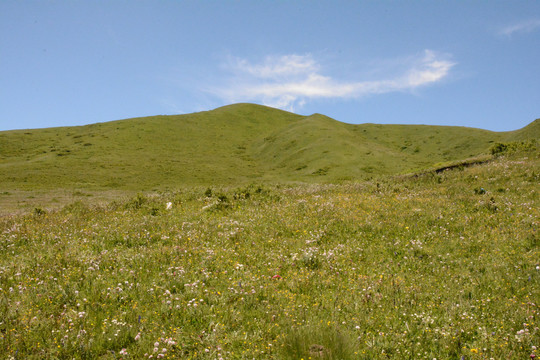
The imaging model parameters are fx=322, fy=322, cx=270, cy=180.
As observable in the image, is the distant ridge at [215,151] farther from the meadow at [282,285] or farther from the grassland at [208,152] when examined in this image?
the meadow at [282,285]

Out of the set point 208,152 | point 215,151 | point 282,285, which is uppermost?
point 215,151

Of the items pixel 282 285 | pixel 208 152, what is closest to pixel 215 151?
pixel 208 152

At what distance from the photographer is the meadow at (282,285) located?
5117 millimetres

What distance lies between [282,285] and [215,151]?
81.2 m

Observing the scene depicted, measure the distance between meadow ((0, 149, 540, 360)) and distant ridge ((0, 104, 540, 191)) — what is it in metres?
38.7

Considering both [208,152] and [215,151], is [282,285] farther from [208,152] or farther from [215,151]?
[215,151]

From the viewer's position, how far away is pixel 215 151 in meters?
86.6

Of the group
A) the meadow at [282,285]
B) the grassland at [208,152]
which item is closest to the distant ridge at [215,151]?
the grassland at [208,152]

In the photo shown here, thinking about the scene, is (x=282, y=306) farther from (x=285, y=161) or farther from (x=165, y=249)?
(x=285, y=161)

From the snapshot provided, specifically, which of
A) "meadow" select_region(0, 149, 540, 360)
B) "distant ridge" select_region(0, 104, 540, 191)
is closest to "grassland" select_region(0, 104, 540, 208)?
"distant ridge" select_region(0, 104, 540, 191)

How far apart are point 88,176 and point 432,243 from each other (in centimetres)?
6085

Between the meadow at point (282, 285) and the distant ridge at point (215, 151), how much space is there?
38666mm

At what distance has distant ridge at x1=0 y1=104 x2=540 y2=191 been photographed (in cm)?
5736

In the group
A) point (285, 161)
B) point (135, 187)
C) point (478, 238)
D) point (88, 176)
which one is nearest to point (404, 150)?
point (285, 161)
